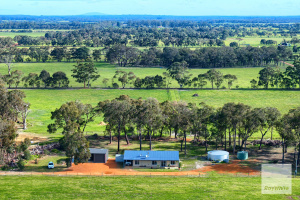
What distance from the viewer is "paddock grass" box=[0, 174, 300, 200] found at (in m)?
46.4

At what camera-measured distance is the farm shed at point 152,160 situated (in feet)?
191

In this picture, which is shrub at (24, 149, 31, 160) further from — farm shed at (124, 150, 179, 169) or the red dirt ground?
farm shed at (124, 150, 179, 169)

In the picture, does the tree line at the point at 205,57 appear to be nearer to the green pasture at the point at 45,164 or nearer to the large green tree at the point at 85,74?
the large green tree at the point at 85,74

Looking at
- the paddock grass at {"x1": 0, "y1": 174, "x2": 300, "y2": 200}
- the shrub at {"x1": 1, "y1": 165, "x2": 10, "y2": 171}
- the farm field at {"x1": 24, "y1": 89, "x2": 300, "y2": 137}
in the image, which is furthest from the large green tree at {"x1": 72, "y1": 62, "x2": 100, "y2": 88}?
the paddock grass at {"x1": 0, "y1": 174, "x2": 300, "y2": 200}

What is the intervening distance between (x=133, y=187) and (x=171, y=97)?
64691 mm

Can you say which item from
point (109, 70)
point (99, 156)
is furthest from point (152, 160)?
point (109, 70)

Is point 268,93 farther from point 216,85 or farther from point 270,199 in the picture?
point 270,199

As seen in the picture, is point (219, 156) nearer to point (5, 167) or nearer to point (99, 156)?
point (99, 156)

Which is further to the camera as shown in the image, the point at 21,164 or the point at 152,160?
the point at 152,160

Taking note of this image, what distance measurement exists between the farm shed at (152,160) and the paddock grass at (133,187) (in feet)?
17.9

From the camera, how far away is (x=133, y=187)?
161 ft

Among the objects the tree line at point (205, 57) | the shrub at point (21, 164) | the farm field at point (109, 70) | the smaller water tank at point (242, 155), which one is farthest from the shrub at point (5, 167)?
the tree line at point (205, 57)

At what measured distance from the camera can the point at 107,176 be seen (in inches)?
2106

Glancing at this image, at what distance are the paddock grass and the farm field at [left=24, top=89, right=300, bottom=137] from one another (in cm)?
3914
